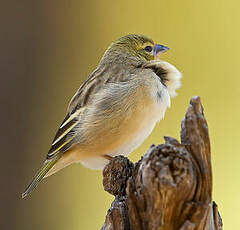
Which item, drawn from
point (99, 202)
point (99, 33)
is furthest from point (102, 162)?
point (99, 33)

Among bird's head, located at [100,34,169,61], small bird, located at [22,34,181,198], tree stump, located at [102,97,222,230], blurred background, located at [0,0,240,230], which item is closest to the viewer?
tree stump, located at [102,97,222,230]

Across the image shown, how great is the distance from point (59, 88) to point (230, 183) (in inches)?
52.4

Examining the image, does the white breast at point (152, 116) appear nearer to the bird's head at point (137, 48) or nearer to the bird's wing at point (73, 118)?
the bird's wing at point (73, 118)

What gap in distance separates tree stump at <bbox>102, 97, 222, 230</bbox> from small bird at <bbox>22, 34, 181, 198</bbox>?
2.21 ft

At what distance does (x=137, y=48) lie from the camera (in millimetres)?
2742

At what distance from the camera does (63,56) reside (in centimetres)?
359

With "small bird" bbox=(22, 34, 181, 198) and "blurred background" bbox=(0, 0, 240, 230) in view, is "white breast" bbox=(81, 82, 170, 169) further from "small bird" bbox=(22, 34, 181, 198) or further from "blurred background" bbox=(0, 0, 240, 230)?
"blurred background" bbox=(0, 0, 240, 230)

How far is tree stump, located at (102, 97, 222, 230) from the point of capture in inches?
57.3

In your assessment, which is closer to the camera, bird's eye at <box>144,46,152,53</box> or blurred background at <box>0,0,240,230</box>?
bird's eye at <box>144,46,152,53</box>

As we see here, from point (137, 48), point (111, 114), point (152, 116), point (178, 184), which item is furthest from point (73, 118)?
point (178, 184)

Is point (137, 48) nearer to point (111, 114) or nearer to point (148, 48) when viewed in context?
point (148, 48)

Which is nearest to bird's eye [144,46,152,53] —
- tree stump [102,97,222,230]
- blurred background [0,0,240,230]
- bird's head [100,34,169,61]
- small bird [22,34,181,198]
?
bird's head [100,34,169,61]

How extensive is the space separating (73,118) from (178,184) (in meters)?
1.02

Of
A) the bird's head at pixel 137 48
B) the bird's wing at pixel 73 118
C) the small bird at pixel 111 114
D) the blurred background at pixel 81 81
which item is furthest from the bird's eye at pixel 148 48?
the blurred background at pixel 81 81
